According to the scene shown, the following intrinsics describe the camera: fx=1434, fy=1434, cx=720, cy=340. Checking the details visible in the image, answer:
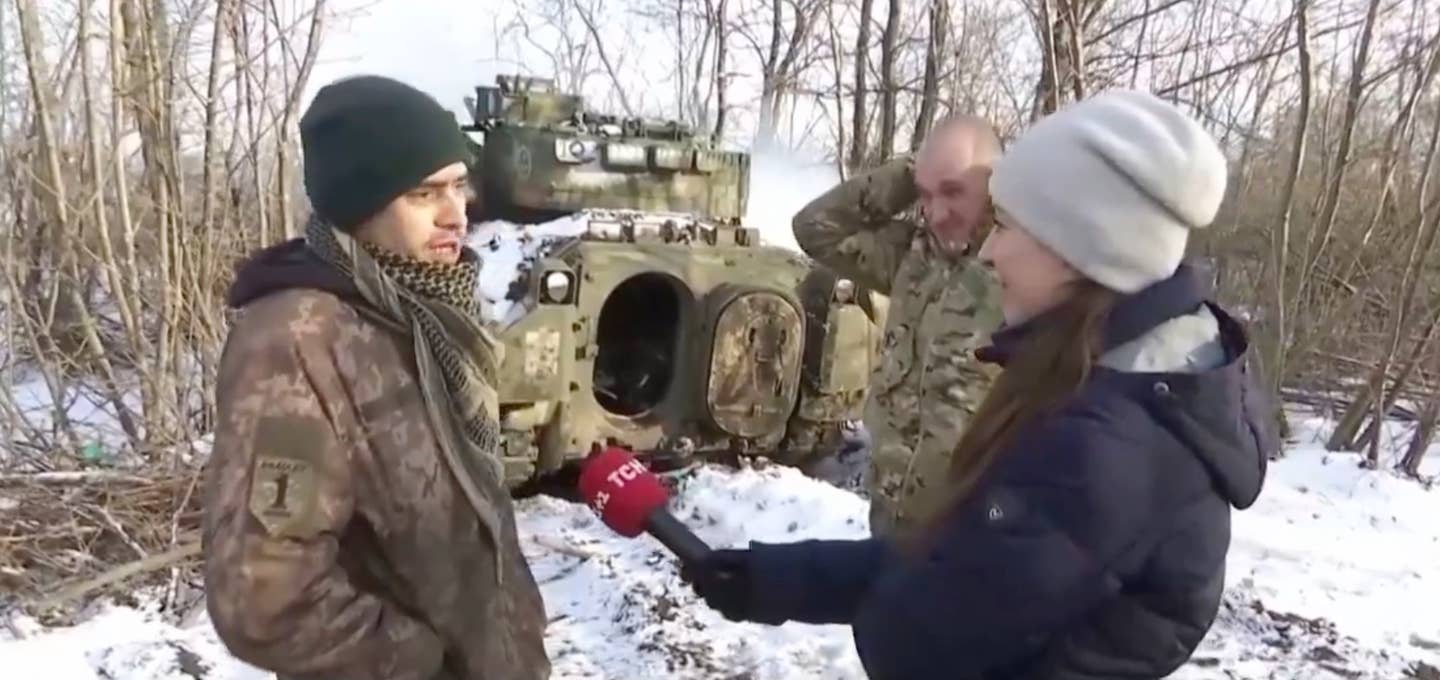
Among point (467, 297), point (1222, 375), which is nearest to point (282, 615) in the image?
point (467, 297)

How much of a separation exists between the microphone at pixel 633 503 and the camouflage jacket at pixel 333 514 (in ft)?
0.61

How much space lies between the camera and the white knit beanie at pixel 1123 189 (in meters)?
1.60

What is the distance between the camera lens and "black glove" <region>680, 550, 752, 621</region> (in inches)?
79.3

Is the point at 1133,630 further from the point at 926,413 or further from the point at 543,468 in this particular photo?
the point at 543,468

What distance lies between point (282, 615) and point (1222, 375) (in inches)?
47.3

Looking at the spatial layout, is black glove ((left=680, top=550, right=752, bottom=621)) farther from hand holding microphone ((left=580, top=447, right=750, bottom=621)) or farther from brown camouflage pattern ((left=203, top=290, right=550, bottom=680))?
brown camouflage pattern ((left=203, top=290, right=550, bottom=680))

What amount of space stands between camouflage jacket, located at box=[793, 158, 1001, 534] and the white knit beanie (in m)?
1.37

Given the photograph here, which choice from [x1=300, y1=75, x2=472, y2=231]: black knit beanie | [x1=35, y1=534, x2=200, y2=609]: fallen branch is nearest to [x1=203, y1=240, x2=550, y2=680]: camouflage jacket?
[x1=300, y1=75, x2=472, y2=231]: black knit beanie

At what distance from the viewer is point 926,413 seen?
360 cm

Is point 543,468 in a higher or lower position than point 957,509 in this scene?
lower

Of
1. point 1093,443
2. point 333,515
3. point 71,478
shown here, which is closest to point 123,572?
point 71,478

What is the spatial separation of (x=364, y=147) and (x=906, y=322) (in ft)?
6.76

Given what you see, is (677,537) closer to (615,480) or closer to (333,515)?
(615,480)

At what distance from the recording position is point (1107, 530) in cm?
150
